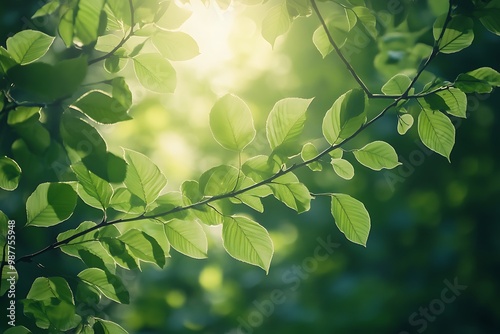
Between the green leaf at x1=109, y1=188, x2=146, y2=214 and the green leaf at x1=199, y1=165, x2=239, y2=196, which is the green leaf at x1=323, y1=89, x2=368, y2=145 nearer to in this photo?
the green leaf at x1=199, y1=165, x2=239, y2=196

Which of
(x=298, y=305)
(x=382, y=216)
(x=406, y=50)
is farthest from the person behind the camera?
(x=382, y=216)

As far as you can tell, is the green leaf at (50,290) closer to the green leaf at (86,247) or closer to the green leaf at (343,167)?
the green leaf at (86,247)

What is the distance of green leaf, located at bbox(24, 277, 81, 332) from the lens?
0.62 metres

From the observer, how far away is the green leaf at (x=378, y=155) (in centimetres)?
64

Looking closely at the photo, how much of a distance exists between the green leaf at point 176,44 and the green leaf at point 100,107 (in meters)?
0.14

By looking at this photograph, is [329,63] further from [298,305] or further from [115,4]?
[115,4]

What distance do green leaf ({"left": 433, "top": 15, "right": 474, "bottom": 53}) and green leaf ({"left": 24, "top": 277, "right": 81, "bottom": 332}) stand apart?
65 cm

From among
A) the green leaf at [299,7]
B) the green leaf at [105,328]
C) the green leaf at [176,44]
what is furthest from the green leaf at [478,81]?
the green leaf at [105,328]

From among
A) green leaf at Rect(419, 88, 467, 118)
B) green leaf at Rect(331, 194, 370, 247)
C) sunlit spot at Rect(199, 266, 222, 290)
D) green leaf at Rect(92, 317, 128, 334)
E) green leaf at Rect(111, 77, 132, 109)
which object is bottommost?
sunlit spot at Rect(199, 266, 222, 290)

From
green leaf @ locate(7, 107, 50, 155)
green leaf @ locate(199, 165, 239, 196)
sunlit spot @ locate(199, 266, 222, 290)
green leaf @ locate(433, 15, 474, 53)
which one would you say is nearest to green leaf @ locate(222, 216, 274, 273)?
green leaf @ locate(199, 165, 239, 196)

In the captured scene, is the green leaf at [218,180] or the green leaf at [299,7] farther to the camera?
the green leaf at [299,7]

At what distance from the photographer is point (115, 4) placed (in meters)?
0.57

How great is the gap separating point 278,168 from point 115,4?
0.30 m

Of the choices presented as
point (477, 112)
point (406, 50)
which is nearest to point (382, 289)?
point (477, 112)
